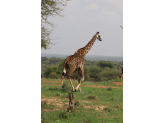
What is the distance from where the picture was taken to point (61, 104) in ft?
28.1

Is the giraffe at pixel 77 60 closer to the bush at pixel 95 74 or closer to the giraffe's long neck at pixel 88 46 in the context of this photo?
the giraffe's long neck at pixel 88 46

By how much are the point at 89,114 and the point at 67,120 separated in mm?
1192

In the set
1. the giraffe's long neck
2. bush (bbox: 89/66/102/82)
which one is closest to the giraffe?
the giraffe's long neck

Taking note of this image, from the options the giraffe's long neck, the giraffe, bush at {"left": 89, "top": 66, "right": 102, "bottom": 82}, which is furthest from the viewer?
bush at {"left": 89, "top": 66, "right": 102, "bottom": 82}

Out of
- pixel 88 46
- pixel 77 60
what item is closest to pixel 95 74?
pixel 88 46

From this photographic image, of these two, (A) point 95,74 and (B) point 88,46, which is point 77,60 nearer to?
(B) point 88,46

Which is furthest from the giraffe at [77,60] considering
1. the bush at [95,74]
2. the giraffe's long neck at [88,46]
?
the bush at [95,74]

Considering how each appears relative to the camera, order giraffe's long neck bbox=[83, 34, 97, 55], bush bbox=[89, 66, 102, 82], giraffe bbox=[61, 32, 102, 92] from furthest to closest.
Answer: bush bbox=[89, 66, 102, 82]
giraffe's long neck bbox=[83, 34, 97, 55]
giraffe bbox=[61, 32, 102, 92]

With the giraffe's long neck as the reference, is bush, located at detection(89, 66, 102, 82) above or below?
below

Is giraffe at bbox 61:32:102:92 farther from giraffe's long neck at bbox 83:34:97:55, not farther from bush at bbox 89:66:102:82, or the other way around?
bush at bbox 89:66:102:82

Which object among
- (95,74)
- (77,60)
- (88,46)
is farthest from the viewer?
(95,74)

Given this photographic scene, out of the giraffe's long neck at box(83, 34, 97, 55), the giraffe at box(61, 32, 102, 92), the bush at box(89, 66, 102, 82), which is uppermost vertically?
the giraffe's long neck at box(83, 34, 97, 55)
